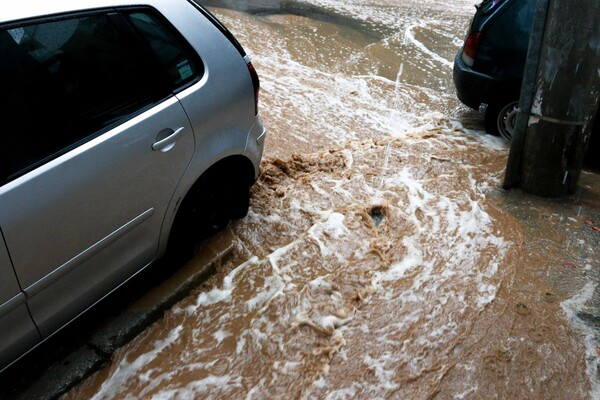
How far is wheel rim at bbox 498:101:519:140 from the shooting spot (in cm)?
597

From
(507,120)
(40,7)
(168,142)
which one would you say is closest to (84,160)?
(168,142)

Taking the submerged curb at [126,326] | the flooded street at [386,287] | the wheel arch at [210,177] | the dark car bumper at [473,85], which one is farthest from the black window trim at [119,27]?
the dark car bumper at [473,85]

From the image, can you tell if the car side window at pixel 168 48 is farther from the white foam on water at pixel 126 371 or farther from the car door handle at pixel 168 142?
the white foam on water at pixel 126 371

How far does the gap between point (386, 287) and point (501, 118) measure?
3218mm

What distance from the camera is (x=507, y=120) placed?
19.8 feet

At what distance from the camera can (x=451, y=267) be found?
4.05 metres

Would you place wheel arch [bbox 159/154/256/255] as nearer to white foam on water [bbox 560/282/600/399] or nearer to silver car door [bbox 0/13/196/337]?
silver car door [bbox 0/13/196/337]

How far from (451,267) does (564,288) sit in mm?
768

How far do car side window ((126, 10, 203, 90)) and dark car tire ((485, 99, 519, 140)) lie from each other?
3880mm

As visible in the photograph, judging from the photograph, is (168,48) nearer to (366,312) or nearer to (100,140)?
(100,140)

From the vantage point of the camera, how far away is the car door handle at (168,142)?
3.05 m

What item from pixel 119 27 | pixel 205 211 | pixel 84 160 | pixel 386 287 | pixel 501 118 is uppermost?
pixel 119 27

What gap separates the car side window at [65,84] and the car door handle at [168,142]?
21 cm

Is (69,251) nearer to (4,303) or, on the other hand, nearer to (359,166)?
(4,303)
